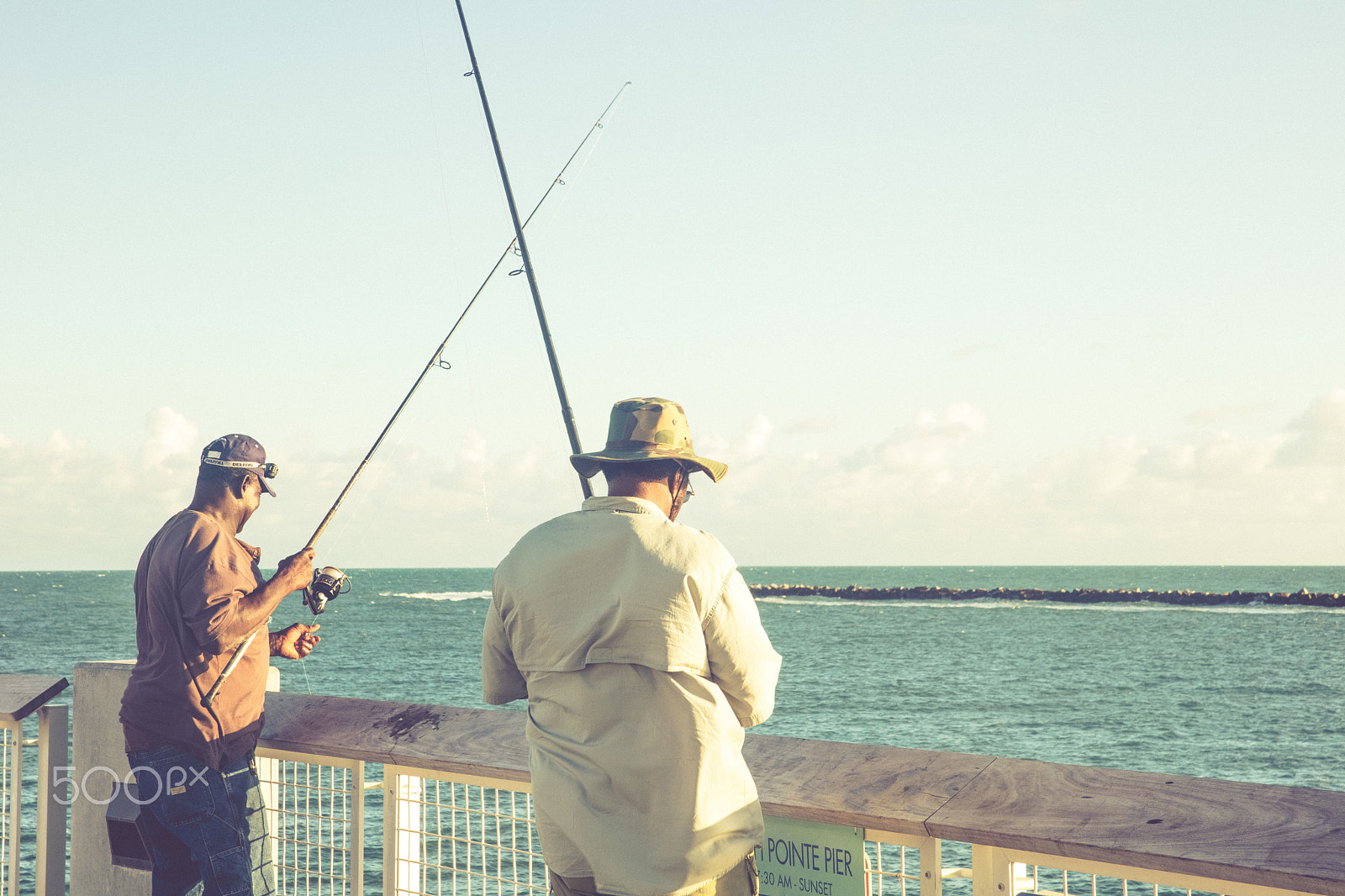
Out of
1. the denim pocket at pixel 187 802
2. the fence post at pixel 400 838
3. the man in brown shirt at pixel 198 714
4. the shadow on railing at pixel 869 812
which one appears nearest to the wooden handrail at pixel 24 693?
the shadow on railing at pixel 869 812

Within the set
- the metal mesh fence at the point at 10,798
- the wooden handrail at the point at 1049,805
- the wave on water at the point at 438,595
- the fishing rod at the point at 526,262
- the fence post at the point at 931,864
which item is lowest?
the wave on water at the point at 438,595

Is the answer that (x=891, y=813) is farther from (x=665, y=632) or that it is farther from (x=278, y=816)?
(x=278, y=816)

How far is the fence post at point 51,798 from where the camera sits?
3.22m

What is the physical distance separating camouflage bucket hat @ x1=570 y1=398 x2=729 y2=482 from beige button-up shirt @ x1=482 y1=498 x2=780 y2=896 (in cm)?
12

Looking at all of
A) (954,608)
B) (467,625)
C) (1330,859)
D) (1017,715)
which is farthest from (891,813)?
(954,608)

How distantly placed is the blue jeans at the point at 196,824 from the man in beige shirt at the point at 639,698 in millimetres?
1120

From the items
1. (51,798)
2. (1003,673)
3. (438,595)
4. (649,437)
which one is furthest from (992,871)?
(438,595)

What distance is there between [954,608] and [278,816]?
10325 cm

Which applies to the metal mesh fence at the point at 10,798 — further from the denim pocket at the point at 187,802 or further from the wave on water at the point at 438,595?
the wave on water at the point at 438,595

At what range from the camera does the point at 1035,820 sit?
1.75m

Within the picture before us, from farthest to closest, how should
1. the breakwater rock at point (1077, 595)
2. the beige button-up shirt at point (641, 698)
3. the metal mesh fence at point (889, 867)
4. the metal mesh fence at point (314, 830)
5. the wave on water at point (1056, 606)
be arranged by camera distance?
the breakwater rock at point (1077, 595), the wave on water at point (1056, 606), the metal mesh fence at point (314, 830), the metal mesh fence at point (889, 867), the beige button-up shirt at point (641, 698)

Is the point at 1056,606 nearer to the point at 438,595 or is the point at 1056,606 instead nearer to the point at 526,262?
the point at 438,595

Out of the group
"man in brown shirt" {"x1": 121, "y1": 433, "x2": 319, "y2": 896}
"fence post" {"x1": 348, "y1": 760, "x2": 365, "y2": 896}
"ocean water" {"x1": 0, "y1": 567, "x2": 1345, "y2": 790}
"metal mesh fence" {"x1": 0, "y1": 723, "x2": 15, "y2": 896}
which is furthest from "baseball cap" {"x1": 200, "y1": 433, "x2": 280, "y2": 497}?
"ocean water" {"x1": 0, "y1": 567, "x2": 1345, "y2": 790}

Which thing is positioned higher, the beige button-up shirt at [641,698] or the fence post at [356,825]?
the beige button-up shirt at [641,698]
